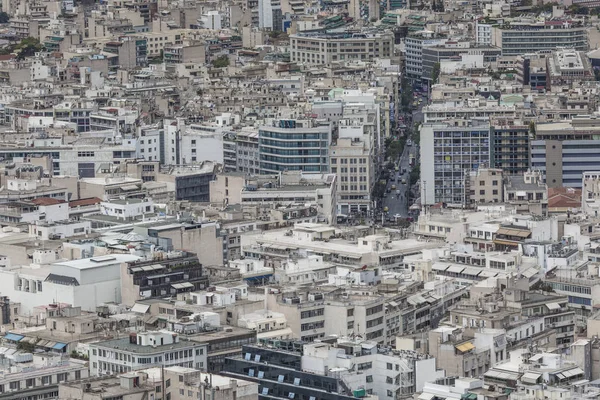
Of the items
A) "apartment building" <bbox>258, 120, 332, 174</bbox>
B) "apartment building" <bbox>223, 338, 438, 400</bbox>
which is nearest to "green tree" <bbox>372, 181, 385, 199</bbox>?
"apartment building" <bbox>258, 120, 332, 174</bbox>

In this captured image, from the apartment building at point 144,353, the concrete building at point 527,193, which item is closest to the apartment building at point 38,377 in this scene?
the apartment building at point 144,353

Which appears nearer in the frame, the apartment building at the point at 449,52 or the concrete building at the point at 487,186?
the concrete building at the point at 487,186

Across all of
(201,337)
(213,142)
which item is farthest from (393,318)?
(213,142)

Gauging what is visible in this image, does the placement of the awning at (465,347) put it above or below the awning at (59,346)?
above

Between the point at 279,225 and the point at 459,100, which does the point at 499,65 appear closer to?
the point at 459,100

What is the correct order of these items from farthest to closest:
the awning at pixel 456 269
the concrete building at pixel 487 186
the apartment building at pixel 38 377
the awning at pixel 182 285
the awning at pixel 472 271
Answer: the concrete building at pixel 487 186, the awning at pixel 456 269, the awning at pixel 472 271, the awning at pixel 182 285, the apartment building at pixel 38 377

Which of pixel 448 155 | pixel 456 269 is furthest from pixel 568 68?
pixel 456 269

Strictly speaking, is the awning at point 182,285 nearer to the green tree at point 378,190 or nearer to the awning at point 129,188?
the awning at point 129,188

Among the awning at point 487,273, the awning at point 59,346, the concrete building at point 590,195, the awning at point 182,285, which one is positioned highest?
the concrete building at point 590,195

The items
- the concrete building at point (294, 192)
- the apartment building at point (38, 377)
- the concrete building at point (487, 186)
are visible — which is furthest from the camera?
the concrete building at point (294, 192)
